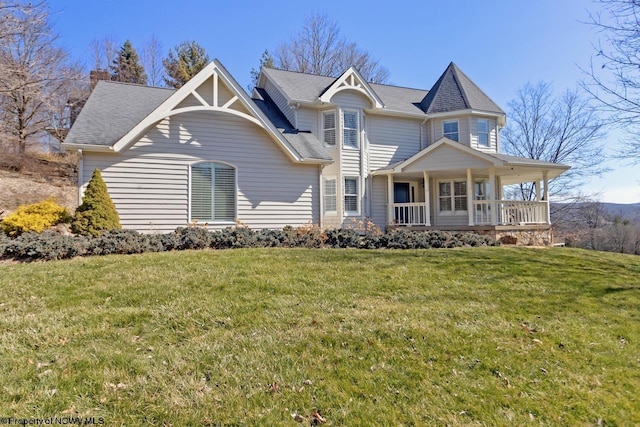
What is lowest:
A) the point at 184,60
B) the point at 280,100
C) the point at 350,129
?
the point at 350,129

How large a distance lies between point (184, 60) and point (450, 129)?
2455cm

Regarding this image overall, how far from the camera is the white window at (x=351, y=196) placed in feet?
52.3

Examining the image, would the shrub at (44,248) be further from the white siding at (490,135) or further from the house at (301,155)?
the white siding at (490,135)

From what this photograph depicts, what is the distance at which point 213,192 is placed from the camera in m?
12.0

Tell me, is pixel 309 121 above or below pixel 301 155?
above

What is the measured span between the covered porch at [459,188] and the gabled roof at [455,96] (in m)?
3.01

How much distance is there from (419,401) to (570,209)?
33.3 meters

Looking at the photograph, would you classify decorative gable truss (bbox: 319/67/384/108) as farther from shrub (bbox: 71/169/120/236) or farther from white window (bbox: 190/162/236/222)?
shrub (bbox: 71/169/120/236)

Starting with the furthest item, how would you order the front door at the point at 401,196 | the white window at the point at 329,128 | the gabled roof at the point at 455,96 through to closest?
1. the gabled roof at the point at 455,96
2. the front door at the point at 401,196
3. the white window at the point at 329,128

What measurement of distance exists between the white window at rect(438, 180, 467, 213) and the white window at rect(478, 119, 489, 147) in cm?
239

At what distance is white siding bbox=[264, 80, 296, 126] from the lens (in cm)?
1592

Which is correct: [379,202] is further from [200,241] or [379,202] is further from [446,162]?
[200,241]

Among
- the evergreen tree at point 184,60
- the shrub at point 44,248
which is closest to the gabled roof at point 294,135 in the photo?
the shrub at point 44,248

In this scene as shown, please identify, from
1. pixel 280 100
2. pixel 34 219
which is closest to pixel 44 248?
pixel 34 219
